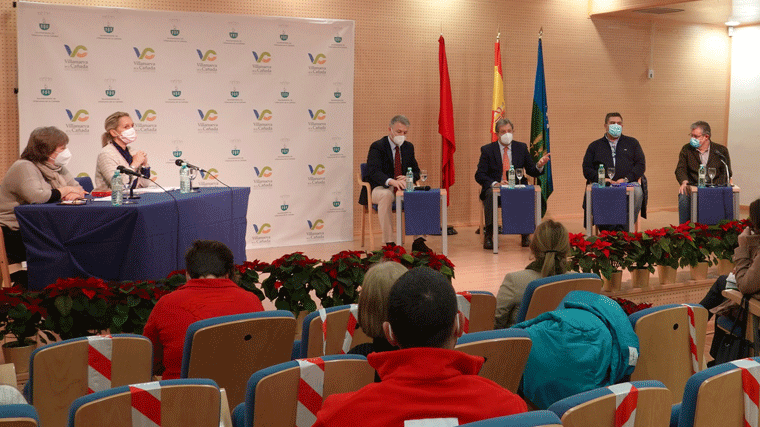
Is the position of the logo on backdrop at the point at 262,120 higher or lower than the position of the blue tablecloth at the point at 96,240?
higher

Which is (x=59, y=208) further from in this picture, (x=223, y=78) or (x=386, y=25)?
(x=386, y=25)

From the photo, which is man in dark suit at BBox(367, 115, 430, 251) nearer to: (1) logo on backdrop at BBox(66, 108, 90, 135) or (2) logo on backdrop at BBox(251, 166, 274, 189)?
(2) logo on backdrop at BBox(251, 166, 274, 189)

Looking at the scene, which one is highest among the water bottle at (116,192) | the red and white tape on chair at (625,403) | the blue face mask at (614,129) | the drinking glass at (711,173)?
the blue face mask at (614,129)

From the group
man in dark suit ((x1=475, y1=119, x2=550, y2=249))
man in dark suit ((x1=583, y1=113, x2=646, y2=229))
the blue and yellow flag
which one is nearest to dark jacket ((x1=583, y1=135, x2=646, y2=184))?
man in dark suit ((x1=583, y1=113, x2=646, y2=229))

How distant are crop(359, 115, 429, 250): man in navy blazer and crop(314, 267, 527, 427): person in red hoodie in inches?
216

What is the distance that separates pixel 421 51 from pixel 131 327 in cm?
580

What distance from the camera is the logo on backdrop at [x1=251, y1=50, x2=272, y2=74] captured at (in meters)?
7.50

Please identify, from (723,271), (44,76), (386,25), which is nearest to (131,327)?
(44,76)

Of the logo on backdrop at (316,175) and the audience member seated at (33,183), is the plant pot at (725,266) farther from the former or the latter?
the audience member seated at (33,183)

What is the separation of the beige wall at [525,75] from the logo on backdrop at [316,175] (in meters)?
0.56

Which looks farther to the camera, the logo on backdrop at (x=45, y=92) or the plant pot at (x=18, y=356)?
the logo on backdrop at (x=45, y=92)

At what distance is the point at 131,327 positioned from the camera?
360 cm

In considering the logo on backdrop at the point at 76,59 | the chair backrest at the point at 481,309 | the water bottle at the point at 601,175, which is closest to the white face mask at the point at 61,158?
the logo on backdrop at the point at 76,59

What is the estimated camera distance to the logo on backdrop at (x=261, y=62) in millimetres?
7504
